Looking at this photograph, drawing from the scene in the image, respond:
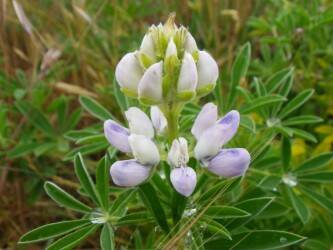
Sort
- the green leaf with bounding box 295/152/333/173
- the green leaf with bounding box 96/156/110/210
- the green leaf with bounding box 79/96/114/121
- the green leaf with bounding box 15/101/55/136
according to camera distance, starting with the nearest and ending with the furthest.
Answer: the green leaf with bounding box 96/156/110/210
the green leaf with bounding box 295/152/333/173
the green leaf with bounding box 79/96/114/121
the green leaf with bounding box 15/101/55/136

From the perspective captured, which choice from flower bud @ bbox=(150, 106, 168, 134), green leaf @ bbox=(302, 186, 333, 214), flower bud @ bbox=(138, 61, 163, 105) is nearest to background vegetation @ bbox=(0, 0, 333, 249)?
green leaf @ bbox=(302, 186, 333, 214)

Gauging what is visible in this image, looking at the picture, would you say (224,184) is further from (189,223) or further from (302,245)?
(302,245)

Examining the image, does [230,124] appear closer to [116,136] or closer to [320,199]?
[116,136]

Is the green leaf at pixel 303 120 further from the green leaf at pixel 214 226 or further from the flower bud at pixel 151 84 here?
the flower bud at pixel 151 84

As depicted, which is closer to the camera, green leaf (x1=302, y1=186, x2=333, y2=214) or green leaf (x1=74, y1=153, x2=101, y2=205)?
green leaf (x1=74, y1=153, x2=101, y2=205)

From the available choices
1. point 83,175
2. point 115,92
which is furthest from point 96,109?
point 83,175

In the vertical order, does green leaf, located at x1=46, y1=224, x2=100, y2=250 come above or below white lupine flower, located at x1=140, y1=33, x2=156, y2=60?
below

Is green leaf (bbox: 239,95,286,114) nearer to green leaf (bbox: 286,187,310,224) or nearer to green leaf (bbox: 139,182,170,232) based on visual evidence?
green leaf (bbox: 286,187,310,224)
